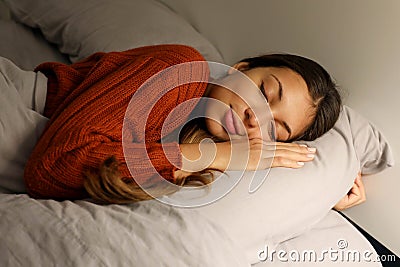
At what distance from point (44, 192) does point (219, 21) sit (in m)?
0.89

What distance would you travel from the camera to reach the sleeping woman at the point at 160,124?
1000mm

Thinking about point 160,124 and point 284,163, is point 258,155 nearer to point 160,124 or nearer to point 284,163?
point 284,163

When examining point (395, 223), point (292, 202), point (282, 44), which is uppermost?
point (282, 44)

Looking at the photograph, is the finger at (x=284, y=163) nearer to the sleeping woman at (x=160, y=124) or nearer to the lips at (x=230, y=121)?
the sleeping woman at (x=160, y=124)

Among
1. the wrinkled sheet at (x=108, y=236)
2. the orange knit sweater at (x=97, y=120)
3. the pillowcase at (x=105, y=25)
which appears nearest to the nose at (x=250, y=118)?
the orange knit sweater at (x=97, y=120)

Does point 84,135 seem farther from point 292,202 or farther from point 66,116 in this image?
point 292,202

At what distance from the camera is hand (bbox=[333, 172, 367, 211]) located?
137 cm

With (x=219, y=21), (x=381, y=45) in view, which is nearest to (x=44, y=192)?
(x=381, y=45)

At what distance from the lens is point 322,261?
3.65 ft

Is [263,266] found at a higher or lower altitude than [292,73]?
lower

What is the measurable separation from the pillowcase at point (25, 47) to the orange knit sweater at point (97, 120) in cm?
41

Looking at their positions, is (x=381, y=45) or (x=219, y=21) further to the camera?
(x=219, y=21)

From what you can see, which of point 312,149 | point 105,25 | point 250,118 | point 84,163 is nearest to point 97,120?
point 84,163

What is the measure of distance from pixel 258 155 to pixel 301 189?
0.10 meters
